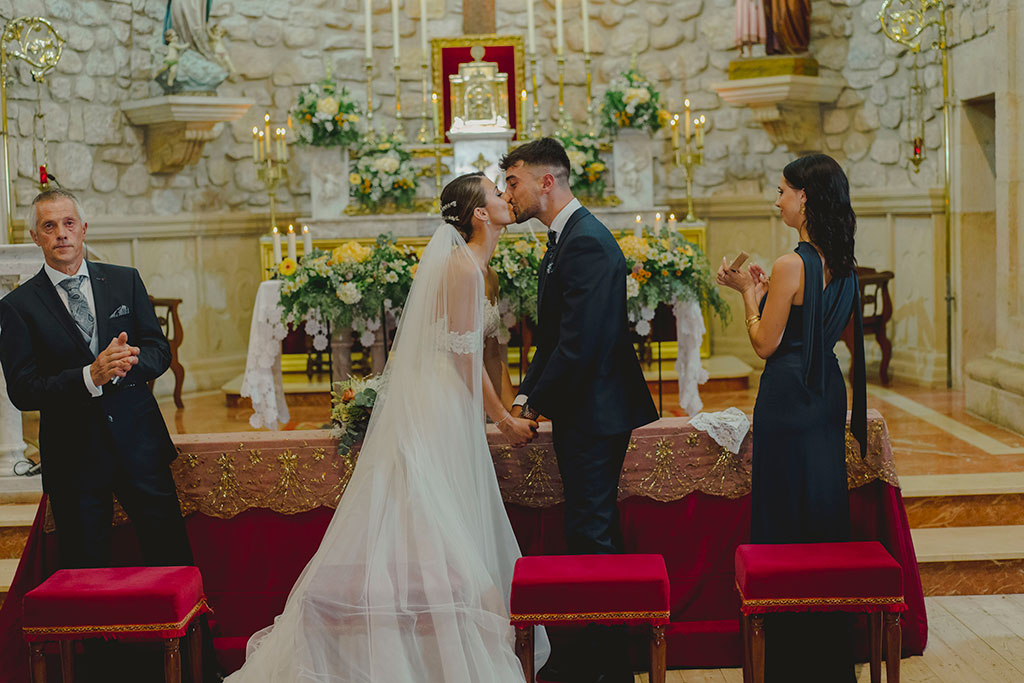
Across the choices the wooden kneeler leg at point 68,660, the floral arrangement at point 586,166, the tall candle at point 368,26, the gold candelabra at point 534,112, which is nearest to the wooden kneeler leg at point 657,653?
the wooden kneeler leg at point 68,660

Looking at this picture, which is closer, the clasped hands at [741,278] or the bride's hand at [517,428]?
the clasped hands at [741,278]

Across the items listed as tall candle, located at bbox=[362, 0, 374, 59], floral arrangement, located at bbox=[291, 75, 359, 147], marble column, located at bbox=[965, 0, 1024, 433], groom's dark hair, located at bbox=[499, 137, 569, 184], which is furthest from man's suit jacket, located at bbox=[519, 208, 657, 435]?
tall candle, located at bbox=[362, 0, 374, 59]

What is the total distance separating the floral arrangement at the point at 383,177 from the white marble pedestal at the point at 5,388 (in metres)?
3.67

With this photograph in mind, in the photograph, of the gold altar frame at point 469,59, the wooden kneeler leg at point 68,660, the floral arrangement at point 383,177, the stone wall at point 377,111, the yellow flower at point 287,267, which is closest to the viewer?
the wooden kneeler leg at point 68,660

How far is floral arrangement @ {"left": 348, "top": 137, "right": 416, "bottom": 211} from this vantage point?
8992 millimetres

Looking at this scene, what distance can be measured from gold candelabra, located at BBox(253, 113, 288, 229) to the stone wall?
0.23 metres

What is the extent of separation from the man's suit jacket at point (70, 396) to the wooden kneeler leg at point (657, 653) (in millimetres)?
1684

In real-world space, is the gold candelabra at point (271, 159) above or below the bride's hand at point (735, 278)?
above

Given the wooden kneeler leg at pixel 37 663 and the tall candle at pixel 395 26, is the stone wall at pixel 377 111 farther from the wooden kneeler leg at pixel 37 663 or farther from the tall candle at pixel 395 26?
the wooden kneeler leg at pixel 37 663

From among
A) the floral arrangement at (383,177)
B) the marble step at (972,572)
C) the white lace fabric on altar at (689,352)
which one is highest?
the floral arrangement at (383,177)

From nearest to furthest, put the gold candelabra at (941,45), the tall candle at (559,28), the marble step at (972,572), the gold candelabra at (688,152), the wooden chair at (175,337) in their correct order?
the marble step at (972,572) → the gold candelabra at (941,45) → the wooden chair at (175,337) → the gold candelabra at (688,152) → the tall candle at (559,28)

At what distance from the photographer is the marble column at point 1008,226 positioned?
21.9 feet

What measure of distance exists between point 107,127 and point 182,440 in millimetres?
5479

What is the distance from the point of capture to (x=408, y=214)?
9.05 meters
